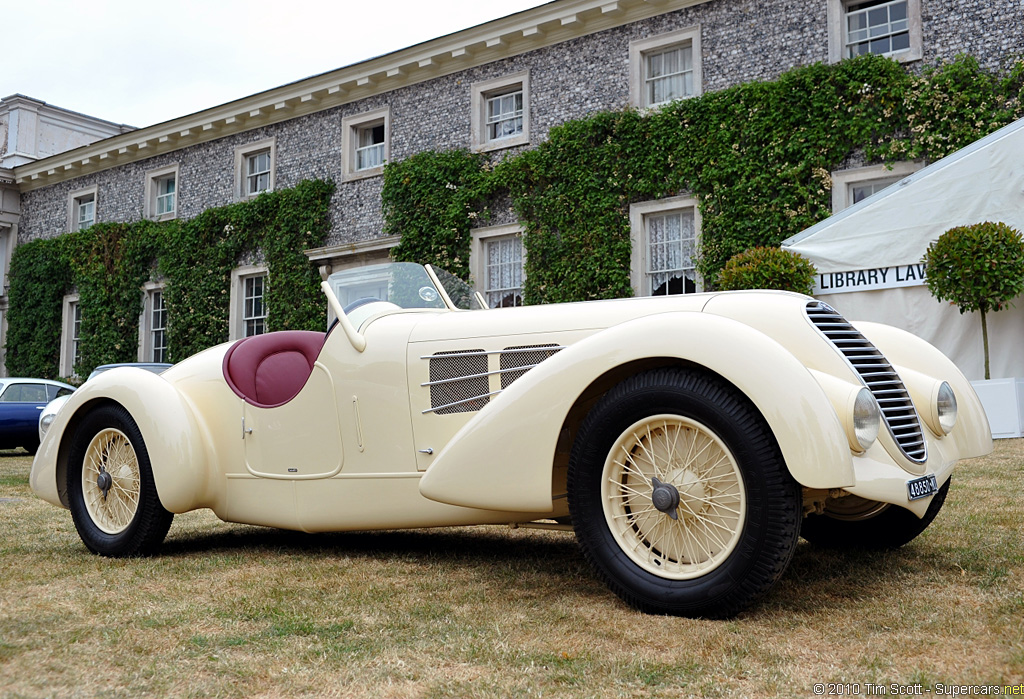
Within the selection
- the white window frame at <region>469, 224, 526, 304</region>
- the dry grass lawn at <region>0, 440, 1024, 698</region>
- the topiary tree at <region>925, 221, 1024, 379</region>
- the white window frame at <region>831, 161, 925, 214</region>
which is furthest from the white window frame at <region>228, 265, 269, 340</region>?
the dry grass lawn at <region>0, 440, 1024, 698</region>

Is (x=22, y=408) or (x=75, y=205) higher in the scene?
(x=75, y=205)

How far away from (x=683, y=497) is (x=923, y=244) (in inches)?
350

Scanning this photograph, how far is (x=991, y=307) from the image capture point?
10523 mm

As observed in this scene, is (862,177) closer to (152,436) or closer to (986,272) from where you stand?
(986,272)

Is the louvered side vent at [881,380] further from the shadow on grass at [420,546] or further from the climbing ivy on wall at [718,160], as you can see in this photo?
Result: the climbing ivy on wall at [718,160]

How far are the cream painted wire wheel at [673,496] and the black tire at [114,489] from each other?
2.52 metres

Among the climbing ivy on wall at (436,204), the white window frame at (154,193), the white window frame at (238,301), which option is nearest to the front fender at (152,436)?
the climbing ivy on wall at (436,204)

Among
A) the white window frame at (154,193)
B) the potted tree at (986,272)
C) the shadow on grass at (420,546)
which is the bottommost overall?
the shadow on grass at (420,546)

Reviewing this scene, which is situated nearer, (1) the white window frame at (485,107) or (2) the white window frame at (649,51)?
(2) the white window frame at (649,51)

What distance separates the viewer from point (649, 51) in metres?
14.3

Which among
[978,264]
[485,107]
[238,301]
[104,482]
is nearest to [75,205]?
[238,301]

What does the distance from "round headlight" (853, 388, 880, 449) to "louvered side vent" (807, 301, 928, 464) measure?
6.6 inches

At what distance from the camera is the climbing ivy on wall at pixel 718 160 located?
11.6 meters

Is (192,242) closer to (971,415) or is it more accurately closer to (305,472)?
(305,472)
